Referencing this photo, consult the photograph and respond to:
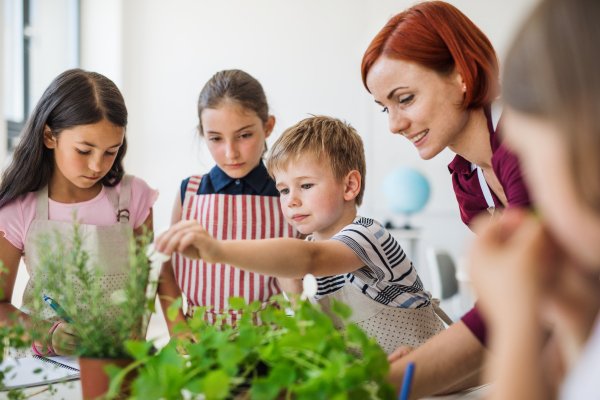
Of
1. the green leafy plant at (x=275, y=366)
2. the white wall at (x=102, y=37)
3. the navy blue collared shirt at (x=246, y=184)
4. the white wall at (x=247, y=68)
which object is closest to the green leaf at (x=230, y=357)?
the green leafy plant at (x=275, y=366)

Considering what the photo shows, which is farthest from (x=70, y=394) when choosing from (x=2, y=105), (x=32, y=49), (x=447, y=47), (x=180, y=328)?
(x=32, y=49)

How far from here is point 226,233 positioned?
164 centimetres

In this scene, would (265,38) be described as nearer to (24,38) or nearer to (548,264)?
(24,38)

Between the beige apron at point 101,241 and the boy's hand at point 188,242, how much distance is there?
690 mm

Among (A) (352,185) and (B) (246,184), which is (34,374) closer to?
(A) (352,185)

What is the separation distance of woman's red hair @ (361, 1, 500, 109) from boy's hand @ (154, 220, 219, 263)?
66 cm

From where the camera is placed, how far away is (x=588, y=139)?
392 mm

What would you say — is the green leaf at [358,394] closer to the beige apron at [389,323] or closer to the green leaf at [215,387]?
the green leaf at [215,387]

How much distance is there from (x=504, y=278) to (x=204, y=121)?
128cm

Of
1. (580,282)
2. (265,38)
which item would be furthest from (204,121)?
(265,38)

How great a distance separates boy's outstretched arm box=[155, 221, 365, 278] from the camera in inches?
25.0

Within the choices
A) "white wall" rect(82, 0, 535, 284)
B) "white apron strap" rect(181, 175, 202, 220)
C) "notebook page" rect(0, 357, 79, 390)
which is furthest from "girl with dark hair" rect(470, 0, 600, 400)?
"white wall" rect(82, 0, 535, 284)

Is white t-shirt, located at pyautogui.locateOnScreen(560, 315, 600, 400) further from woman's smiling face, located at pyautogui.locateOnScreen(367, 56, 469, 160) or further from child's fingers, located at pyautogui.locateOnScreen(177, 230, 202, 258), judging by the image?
woman's smiling face, located at pyautogui.locateOnScreen(367, 56, 469, 160)

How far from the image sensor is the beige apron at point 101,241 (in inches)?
51.8
